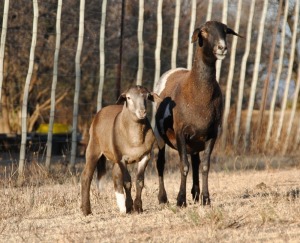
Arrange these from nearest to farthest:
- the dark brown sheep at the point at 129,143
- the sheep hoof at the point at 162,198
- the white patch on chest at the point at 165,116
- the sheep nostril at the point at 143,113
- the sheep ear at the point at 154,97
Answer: the sheep nostril at the point at 143,113 < the dark brown sheep at the point at 129,143 < the sheep ear at the point at 154,97 < the white patch on chest at the point at 165,116 < the sheep hoof at the point at 162,198

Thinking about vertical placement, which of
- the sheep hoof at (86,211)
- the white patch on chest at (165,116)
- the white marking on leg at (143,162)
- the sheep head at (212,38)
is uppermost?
the sheep head at (212,38)

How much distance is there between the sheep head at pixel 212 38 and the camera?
351 inches

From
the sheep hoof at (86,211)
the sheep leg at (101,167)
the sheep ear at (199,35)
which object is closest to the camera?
the sheep hoof at (86,211)

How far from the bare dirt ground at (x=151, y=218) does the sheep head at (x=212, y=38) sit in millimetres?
1718

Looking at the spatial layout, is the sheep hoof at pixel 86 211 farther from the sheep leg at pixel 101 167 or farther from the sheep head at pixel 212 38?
the sheep head at pixel 212 38

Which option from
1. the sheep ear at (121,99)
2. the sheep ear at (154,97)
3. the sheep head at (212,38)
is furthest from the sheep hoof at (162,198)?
the sheep head at (212,38)

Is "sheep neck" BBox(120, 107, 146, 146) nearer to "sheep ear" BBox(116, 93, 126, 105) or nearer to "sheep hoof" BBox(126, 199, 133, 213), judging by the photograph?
"sheep ear" BBox(116, 93, 126, 105)

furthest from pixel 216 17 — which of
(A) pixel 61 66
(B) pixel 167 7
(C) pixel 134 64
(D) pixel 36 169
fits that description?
(D) pixel 36 169

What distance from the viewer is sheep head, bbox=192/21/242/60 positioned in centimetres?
891

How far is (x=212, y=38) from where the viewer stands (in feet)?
29.8

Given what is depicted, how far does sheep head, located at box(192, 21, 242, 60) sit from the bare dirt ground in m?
1.72

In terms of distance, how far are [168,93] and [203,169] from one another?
3.90ft

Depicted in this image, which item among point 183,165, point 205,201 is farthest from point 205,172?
point 205,201

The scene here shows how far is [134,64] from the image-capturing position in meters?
24.4
